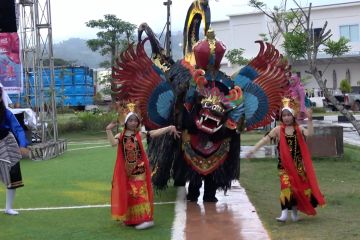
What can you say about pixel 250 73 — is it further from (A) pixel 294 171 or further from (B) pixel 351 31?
(B) pixel 351 31

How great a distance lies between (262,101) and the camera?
7281 mm

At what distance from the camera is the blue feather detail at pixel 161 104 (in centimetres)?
695

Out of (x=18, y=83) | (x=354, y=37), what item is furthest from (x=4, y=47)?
(x=354, y=37)

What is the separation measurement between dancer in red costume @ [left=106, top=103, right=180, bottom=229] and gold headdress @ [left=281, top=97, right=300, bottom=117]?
1.25 metres

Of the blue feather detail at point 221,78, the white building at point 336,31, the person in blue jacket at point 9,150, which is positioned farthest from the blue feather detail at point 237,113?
the white building at point 336,31

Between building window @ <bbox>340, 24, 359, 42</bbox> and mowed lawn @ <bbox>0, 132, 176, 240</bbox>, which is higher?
building window @ <bbox>340, 24, 359, 42</bbox>

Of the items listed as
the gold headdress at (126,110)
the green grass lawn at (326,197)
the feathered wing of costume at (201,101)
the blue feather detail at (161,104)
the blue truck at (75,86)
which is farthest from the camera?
the blue truck at (75,86)

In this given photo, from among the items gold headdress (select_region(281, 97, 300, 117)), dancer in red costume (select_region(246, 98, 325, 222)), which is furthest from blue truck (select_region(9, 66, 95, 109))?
dancer in red costume (select_region(246, 98, 325, 222))

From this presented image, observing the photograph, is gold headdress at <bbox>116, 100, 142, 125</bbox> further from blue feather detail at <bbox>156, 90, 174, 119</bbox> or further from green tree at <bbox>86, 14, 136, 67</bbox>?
green tree at <bbox>86, 14, 136, 67</bbox>

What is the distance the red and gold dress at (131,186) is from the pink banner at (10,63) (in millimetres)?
8915

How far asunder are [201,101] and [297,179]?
1.47 meters

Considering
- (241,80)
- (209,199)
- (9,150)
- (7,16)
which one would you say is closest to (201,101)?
(241,80)

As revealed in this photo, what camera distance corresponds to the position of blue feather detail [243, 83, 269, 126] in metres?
7.22

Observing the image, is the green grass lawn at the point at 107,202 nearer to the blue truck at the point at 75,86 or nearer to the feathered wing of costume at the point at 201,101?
the feathered wing of costume at the point at 201,101
